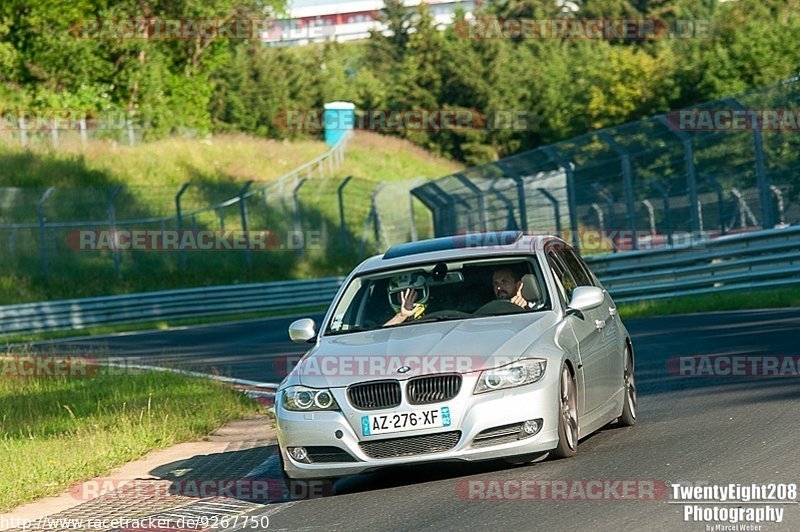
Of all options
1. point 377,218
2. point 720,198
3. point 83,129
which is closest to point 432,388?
point 720,198

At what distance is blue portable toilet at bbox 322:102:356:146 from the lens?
7312cm

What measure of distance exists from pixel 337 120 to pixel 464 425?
66.4 metres

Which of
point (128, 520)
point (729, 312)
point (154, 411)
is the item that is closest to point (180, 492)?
point (128, 520)

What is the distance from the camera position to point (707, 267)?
23.6 meters

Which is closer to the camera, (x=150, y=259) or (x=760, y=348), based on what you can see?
(x=760, y=348)

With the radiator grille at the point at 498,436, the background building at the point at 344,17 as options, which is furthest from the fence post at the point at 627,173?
the background building at the point at 344,17

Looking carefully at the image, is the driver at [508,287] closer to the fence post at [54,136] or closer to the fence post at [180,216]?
the fence post at [180,216]

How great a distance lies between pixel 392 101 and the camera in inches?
3406

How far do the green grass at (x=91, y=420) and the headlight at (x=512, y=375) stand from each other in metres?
3.27

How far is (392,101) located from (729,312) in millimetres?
66491

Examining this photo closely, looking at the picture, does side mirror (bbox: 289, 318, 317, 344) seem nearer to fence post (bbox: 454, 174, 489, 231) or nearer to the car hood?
the car hood

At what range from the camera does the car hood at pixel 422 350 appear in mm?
8844

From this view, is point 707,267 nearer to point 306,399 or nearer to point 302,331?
point 302,331

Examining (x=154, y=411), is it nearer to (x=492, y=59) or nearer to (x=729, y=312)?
(x=729, y=312)
